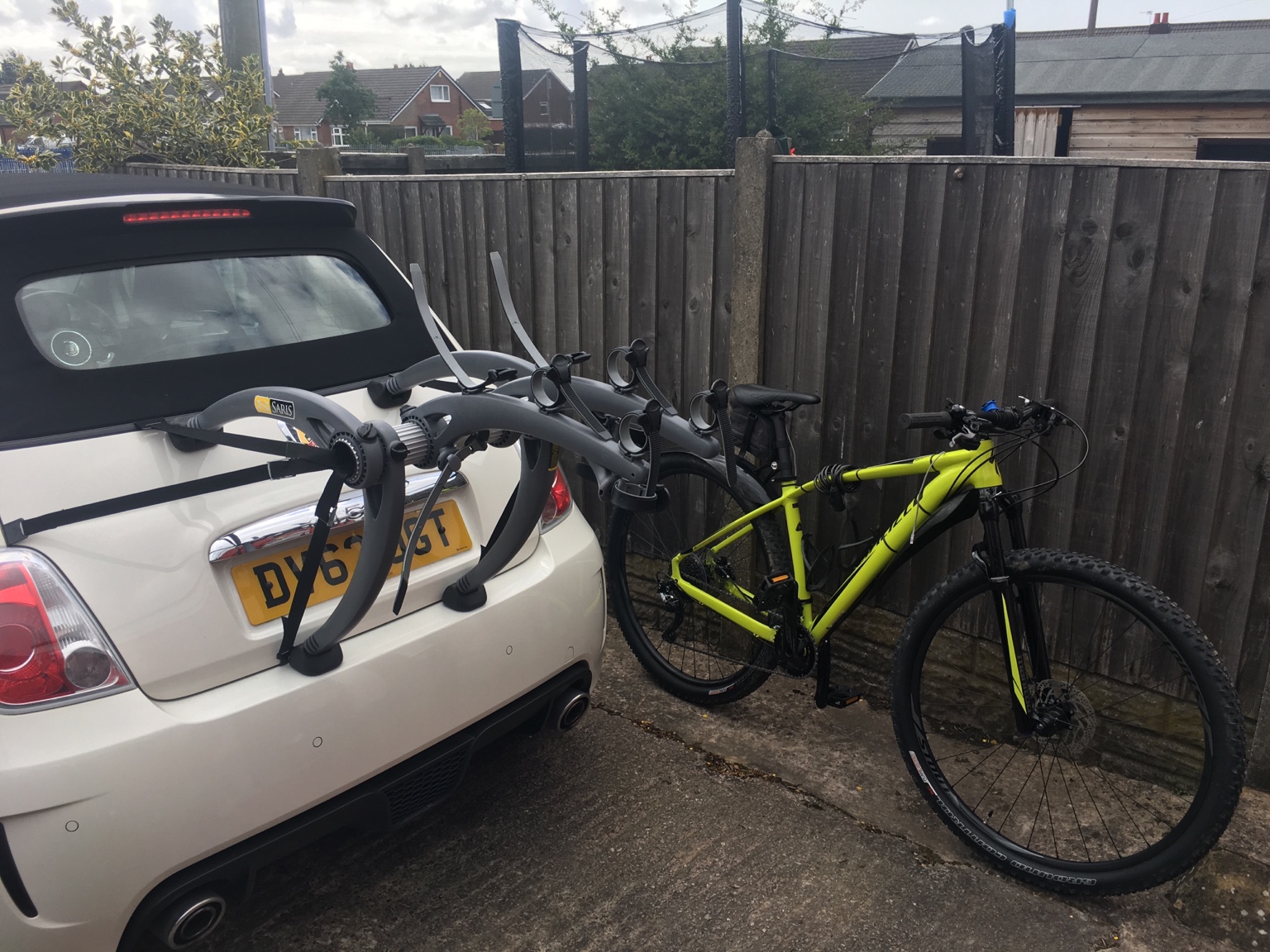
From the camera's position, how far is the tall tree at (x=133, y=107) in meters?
8.16

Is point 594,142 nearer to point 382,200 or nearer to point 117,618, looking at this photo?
point 382,200

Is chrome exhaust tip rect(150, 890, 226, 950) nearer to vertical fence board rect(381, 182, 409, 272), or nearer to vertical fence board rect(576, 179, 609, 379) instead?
vertical fence board rect(576, 179, 609, 379)

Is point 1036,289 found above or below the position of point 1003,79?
below

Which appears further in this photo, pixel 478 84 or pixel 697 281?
pixel 478 84

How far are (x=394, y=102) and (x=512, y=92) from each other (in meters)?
80.9

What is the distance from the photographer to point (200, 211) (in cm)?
263

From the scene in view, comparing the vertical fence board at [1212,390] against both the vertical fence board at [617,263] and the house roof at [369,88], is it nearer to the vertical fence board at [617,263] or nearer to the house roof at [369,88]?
the vertical fence board at [617,263]

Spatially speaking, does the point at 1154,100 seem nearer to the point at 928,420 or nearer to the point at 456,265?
the point at 456,265

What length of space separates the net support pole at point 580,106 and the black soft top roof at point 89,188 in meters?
4.22

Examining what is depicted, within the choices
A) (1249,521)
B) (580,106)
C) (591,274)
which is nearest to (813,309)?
(591,274)

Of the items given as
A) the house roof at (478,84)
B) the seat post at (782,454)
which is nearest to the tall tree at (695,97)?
the seat post at (782,454)

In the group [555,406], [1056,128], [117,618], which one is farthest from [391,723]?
[1056,128]

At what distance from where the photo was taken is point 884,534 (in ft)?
10.3

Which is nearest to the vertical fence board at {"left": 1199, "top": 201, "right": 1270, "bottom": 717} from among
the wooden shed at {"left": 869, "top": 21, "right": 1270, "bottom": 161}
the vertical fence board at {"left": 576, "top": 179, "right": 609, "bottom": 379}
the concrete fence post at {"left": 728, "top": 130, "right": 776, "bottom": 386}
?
the concrete fence post at {"left": 728, "top": 130, "right": 776, "bottom": 386}
